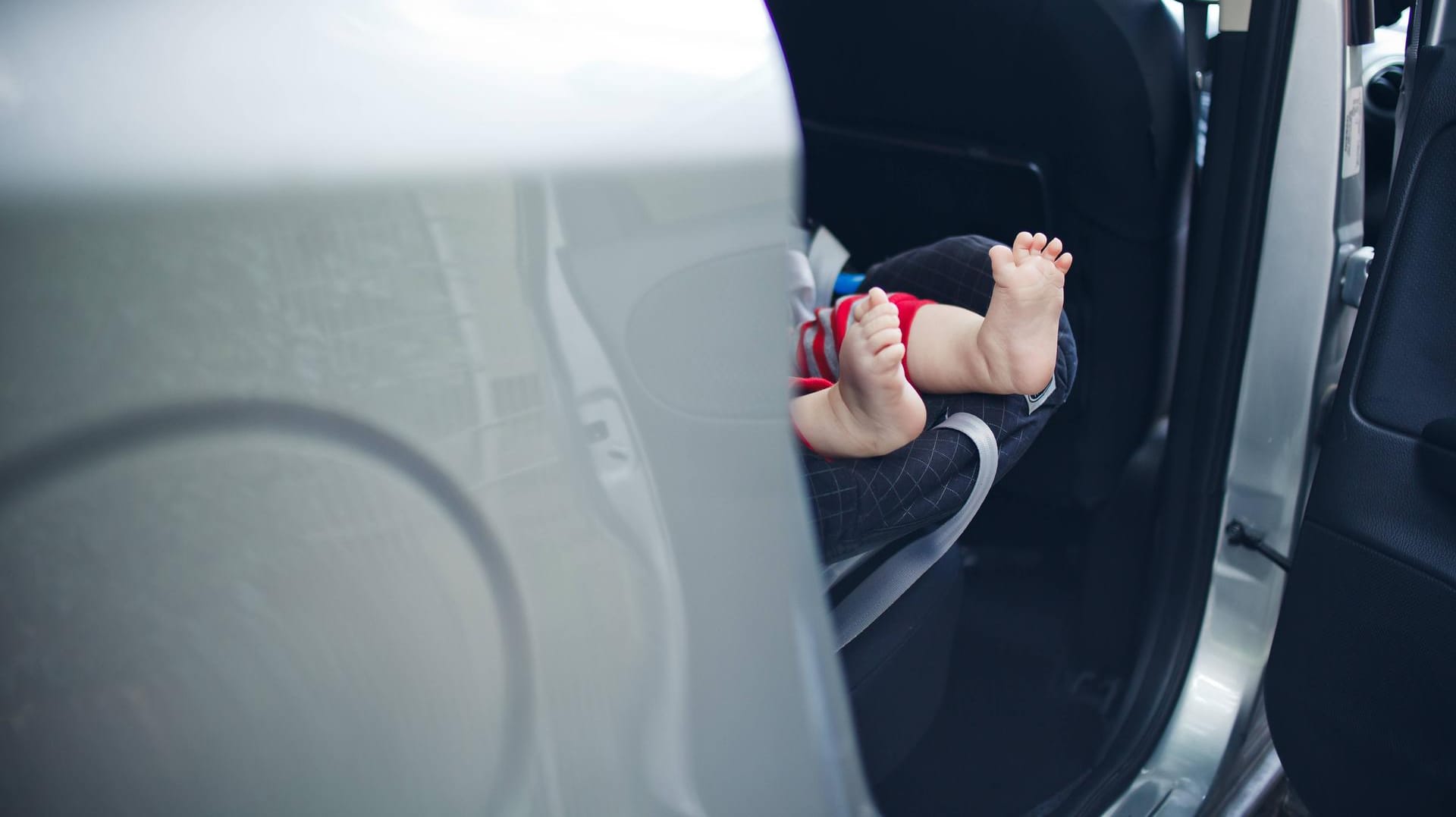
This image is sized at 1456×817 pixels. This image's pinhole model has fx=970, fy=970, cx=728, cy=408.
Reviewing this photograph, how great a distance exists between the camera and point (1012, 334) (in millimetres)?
902

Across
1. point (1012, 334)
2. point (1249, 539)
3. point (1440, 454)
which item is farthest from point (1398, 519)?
point (1012, 334)

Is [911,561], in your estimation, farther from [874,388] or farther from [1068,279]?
[1068,279]

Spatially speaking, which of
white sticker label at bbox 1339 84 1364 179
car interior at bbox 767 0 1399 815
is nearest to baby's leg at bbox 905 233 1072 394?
car interior at bbox 767 0 1399 815

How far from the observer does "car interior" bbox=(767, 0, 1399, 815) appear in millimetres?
1247

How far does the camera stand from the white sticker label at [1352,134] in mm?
1206

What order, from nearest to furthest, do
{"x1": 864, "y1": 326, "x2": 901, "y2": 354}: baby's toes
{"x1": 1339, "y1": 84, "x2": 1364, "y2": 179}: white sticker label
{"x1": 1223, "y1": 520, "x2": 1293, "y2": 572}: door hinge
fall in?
{"x1": 864, "y1": 326, "x2": 901, "y2": 354}: baby's toes → {"x1": 1339, "y1": 84, "x2": 1364, "y2": 179}: white sticker label → {"x1": 1223, "y1": 520, "x2": 1293, "y2": 572}: door hinge

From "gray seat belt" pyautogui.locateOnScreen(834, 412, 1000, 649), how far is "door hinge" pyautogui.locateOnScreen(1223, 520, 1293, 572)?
0.65 metres

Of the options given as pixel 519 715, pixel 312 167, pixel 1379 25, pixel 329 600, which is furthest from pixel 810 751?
Answer: pixel 1379 25

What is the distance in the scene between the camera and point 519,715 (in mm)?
473

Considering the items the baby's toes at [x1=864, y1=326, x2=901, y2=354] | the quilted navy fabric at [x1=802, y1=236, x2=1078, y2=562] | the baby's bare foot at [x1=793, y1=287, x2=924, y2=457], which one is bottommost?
the quilted navy fabric at [x1=802, y1=236, x2=1078, y2=562]

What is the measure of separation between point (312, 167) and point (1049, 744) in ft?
4.26

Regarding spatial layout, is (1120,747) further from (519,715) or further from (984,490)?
(519,715)

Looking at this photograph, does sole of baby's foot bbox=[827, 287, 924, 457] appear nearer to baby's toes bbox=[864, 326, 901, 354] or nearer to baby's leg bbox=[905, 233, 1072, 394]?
baby's toes bbox=[864, 326, 901, 354]

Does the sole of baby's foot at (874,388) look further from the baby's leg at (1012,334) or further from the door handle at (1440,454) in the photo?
the door handle at (1440,454)
